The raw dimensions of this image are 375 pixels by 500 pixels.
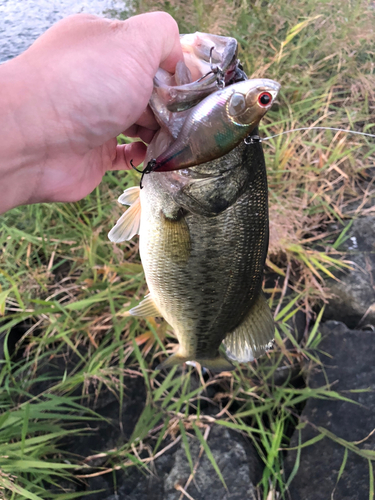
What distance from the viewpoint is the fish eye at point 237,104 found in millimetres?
957

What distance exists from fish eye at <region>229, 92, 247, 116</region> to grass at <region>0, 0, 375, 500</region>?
1.58 meters

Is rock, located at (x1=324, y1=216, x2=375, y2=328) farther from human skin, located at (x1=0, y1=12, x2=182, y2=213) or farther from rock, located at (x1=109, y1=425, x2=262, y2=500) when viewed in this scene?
human skin, located at (x1=0, y1=12, x2=182, y2=213)

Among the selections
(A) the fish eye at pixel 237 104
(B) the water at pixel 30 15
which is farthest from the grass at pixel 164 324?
(A) the fish eye at pixel 237 104

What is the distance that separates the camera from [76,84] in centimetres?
117

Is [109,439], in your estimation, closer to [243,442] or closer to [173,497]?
[173,497]

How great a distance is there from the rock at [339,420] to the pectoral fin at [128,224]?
5.46 ft

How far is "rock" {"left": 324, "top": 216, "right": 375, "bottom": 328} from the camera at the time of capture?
251 centimetres

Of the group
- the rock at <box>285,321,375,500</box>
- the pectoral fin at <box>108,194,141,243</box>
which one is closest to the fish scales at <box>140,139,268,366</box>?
the pectoral fin at <box>108,194,141,243</box>

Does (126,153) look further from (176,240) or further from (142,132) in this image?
(176,240)

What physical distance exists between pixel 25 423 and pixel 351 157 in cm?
324

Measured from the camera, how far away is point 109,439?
83.9 inches

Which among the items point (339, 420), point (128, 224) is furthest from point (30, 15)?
point (339, 420)

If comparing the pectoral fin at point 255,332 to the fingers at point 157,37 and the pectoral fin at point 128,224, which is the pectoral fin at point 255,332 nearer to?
the pectoral fin at point 128,224

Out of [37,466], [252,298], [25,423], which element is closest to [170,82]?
[252,298]
